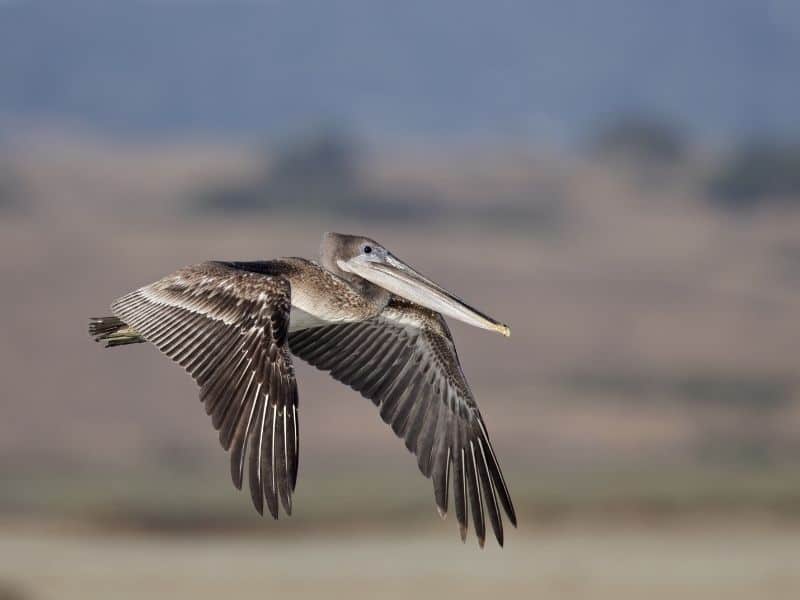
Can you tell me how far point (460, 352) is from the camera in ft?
103

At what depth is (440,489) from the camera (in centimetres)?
928

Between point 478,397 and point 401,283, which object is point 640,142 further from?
point 401,283

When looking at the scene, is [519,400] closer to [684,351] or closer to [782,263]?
[684,351]

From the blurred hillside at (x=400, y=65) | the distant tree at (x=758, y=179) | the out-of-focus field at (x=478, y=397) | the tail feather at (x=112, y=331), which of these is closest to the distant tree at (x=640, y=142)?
the out-of-focus field at (x=478, y=397)

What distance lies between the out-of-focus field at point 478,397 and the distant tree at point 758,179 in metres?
0.84

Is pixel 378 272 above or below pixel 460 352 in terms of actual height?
below

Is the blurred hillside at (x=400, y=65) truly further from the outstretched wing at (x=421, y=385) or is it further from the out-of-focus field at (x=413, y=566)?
the outstretched wing at (x=421, y=385)

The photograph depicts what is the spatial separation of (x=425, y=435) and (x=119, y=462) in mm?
17477

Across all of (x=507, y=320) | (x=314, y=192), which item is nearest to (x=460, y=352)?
(x=507, y=320)

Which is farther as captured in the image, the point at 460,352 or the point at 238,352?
the point at 460,352

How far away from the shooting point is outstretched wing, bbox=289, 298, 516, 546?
9336 mm

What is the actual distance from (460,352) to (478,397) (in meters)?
2.29

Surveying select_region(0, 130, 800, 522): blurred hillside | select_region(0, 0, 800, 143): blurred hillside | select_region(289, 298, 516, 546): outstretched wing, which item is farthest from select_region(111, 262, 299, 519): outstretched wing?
select_region(0, 0, 800, 143): blurred hillside

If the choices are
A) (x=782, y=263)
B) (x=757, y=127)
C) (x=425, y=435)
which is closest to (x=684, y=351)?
(x=782, y=263)
